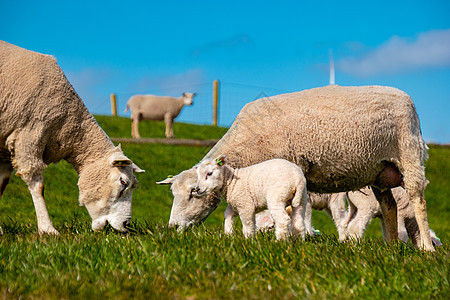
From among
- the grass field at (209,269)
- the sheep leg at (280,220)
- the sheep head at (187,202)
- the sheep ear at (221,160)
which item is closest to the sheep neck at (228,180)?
the sheep ear at (221,160)

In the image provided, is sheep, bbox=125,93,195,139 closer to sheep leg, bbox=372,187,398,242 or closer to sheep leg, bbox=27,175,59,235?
sheep leg, bbox=372,187,398,242

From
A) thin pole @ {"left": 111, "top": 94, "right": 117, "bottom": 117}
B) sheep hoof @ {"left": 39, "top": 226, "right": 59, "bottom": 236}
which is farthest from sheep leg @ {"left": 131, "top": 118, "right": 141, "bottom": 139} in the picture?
sheep hoof @ {"left": 39, "top": 226, "right": 59, "bottom": 236}

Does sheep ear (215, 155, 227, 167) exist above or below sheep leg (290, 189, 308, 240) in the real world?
above

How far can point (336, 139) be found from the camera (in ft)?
18.4

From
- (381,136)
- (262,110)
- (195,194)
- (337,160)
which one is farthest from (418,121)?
(195,194)

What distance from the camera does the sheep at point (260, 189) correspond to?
4.61 metres

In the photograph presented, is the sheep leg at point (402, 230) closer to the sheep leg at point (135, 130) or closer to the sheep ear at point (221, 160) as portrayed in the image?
the sheep ear at point (221, 160)

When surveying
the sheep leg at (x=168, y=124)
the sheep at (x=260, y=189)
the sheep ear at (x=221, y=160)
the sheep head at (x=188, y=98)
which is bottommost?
the sheep at (x=260, y=189)

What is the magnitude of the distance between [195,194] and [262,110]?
1.32m

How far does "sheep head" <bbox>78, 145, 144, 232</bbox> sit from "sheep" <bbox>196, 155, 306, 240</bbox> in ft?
4.50

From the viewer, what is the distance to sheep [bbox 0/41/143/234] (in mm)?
5664

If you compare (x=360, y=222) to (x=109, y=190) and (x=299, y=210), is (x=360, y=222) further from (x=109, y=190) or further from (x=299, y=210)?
(x=109, y=190)

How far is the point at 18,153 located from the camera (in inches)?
223

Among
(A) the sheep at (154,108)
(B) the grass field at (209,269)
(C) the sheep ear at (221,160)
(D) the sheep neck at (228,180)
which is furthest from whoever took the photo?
(A) the sheep at (154,108)
